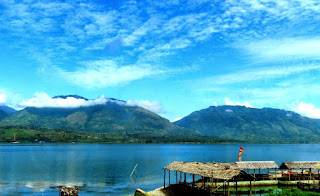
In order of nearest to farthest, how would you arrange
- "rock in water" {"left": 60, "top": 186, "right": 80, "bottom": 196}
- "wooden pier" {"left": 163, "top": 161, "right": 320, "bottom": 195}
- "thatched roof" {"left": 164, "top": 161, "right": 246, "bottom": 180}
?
"thatched roof" {"left": 164, "top": 161, "right": 246, "bottom": 180}
"wooden pier" {"left": 163, "top": 161, "right": 320, "bottom": 195}
"rock in water" {"left": 60, "top": 186, "right": 80, "bottom": 196}

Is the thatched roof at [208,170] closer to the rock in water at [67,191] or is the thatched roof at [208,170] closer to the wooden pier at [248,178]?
the wooden pier at [248,178]

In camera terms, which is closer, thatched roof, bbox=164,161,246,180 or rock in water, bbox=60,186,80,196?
thatched roof, bbox=164,161,246,180

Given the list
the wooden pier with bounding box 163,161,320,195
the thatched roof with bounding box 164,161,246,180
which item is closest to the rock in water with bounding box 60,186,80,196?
the wooden pier with bounding box 163,161,320,195

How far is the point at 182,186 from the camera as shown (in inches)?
1938

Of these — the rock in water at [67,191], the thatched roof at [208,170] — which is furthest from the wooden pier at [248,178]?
the rock in water at [67,191]

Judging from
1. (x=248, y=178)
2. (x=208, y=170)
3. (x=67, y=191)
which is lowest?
(x=67, y=191)

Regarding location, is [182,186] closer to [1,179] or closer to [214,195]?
[214,195]

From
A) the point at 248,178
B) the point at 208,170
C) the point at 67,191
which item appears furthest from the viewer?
the point at 248,178

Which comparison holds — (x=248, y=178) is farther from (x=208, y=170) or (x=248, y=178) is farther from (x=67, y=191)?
(x=67, y=191)

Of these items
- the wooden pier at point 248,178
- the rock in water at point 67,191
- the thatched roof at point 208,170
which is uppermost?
the thatched roof at point 208,170

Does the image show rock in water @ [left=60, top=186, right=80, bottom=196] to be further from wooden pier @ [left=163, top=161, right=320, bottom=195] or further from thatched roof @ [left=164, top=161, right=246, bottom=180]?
thatched roof @ [left=164, top=161, right=246, bottom=180]

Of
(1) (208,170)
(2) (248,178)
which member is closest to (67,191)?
(1) (208,170)

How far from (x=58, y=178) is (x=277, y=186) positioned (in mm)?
52064

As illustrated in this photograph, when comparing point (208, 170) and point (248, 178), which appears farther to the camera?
point (248, 178)
